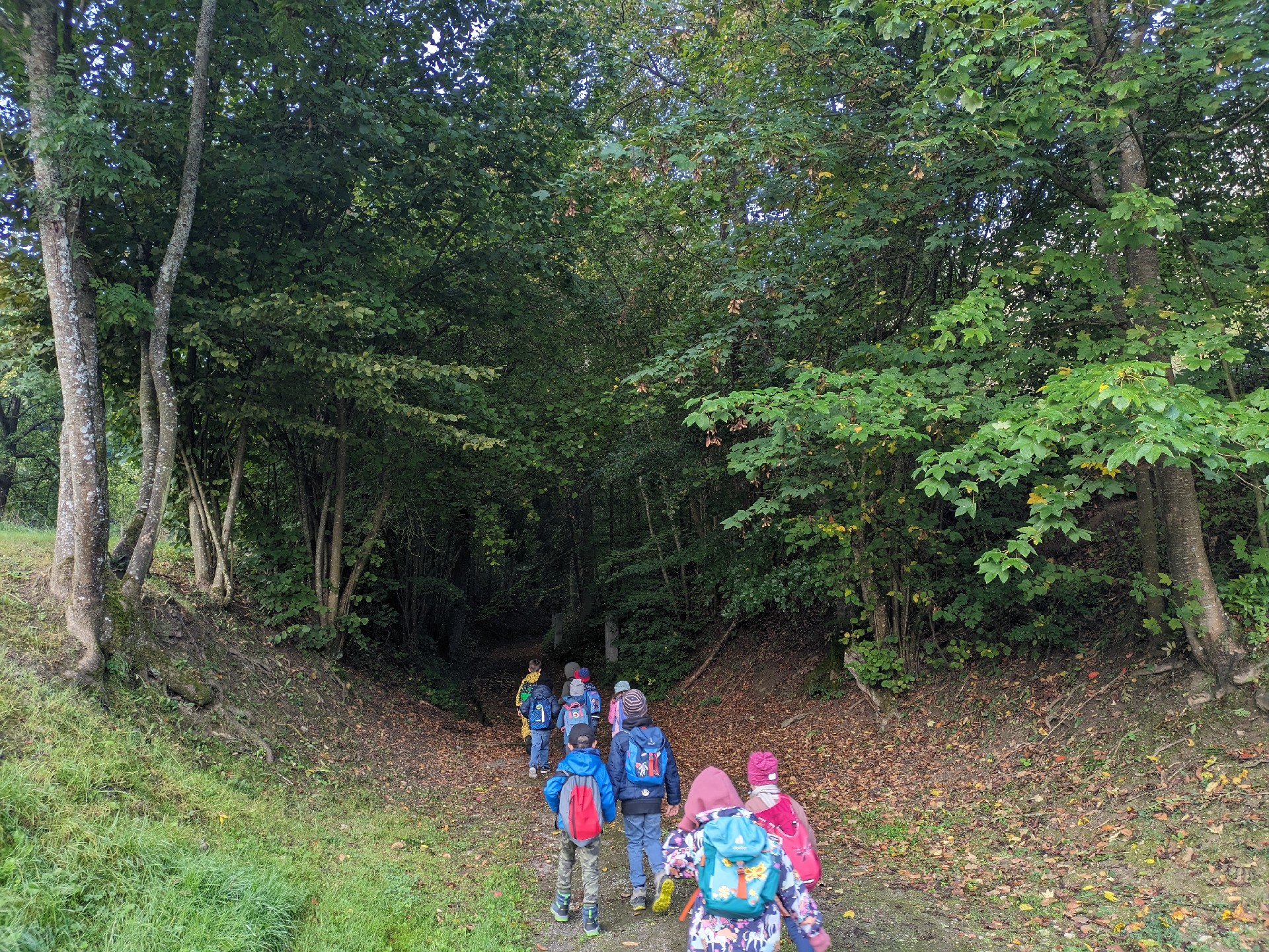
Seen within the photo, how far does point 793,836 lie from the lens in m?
4.41

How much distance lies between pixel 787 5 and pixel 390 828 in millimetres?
10768

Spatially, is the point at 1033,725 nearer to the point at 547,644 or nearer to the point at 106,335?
the point at 106,335

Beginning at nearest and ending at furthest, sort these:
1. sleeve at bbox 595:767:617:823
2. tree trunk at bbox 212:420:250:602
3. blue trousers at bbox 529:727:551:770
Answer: sleeve at bbox 595:767:617:823 < blue trousers at bbox 529:727:551:770 < tree trunk at bbox 212:420:250:602

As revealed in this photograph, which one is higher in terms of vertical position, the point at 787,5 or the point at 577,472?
the point at 787,5

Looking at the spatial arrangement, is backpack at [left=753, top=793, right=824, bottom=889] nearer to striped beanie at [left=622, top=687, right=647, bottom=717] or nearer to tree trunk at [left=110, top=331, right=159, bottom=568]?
striped beanie at [left=622, top=687, right=647, bottom=717]

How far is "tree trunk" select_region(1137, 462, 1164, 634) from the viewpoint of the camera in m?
7.25

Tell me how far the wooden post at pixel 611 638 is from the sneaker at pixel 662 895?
12117 millimetres

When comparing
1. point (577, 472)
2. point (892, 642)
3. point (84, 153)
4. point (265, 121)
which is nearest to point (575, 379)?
point (577, 472)

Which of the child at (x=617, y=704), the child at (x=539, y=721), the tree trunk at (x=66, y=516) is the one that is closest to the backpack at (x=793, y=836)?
the child at (x=617, y=704)

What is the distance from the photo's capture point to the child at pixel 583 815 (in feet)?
16.8

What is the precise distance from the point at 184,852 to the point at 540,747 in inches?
226

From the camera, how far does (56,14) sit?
650 centimetres

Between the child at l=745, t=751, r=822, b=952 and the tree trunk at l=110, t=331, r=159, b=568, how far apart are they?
22.0 ft

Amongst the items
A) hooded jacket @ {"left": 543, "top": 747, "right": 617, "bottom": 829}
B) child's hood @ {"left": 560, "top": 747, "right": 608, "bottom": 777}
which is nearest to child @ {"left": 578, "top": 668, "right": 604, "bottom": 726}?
hooded jacket @ {"left": 543, "top": 747, "right": 617, "bottom": 829}
